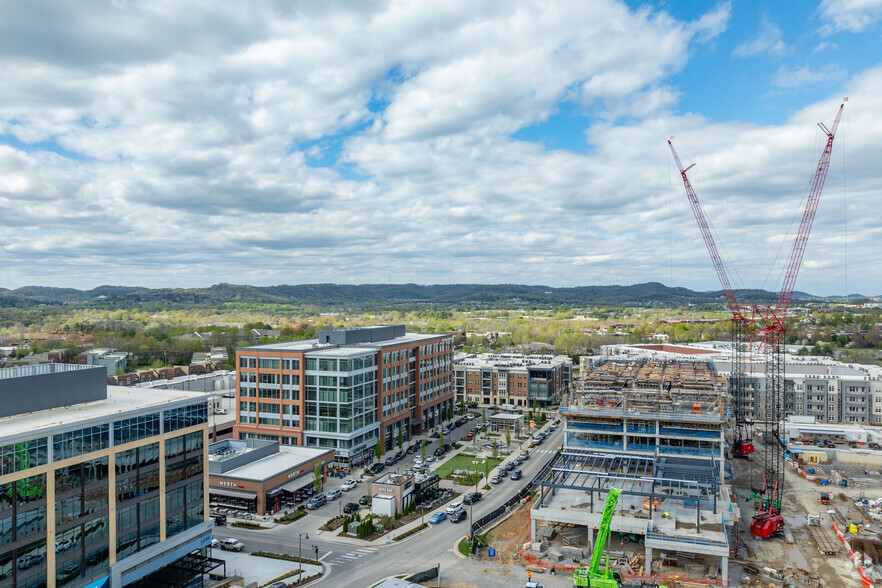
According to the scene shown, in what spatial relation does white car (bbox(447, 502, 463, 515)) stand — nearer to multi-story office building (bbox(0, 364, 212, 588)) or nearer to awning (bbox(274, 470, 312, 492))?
awning (bbox(274, 470, 312, 492))

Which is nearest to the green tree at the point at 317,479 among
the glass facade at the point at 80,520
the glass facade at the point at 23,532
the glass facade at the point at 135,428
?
the glass facade at the point at 135,428

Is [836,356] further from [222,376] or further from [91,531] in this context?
[91,531]

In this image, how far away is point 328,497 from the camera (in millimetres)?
65000

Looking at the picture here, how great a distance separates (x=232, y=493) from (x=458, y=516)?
78.9ft

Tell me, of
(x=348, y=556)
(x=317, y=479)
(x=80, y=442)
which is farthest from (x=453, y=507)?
(x=80, y=442)

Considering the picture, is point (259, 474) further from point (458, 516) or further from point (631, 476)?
point (631, 476)

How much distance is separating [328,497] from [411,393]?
3283 centimetres

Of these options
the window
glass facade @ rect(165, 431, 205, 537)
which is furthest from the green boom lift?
the window

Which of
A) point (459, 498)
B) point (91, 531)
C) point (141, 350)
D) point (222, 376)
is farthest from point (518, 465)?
point (141, 350)

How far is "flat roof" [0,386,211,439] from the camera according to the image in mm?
35625

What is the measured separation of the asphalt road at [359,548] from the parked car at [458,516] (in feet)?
2.06

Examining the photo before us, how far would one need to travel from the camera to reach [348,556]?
50562mm

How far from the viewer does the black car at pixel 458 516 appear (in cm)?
5938

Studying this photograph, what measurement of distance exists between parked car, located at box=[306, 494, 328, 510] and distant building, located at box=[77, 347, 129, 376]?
356ft
